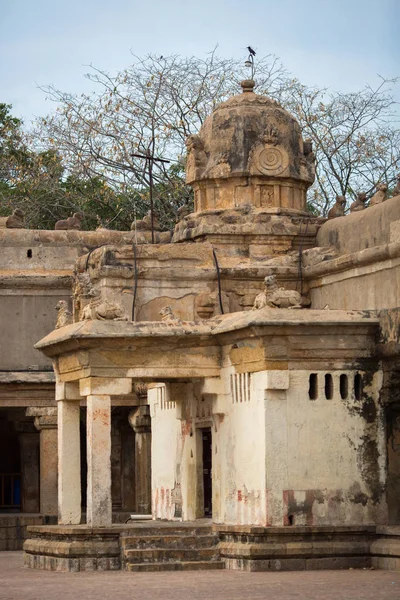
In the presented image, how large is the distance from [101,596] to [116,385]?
4.31 meters

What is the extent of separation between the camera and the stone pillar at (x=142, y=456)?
93.8 ft

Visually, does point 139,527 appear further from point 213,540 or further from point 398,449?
point 398,449

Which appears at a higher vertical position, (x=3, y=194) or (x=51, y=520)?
(x=3, y=194)

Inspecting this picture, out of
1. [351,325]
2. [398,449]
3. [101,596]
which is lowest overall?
[101,596]

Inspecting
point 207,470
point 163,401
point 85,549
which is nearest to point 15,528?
point 163,401

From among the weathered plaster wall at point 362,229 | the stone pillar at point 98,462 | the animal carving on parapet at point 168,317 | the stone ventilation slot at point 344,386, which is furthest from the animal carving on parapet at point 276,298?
the stone pillar at point 98,462

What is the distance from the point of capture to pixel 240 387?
21.4 metres

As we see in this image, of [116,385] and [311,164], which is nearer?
[116,385]

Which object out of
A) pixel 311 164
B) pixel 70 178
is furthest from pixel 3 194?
pixel 311 164

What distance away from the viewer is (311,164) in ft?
82.4

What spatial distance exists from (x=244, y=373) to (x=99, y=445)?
2.11 metres

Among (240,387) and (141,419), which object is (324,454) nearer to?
(240,387)

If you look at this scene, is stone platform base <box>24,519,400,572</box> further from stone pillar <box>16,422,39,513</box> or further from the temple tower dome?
stone pillar <box>16,422,39,513</box>

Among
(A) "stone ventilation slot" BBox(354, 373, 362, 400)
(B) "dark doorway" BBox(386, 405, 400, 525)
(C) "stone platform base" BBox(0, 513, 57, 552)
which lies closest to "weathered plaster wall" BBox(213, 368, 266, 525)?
(A) "stone ventilation slot" BBox(354, 373, 362, 400)
